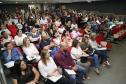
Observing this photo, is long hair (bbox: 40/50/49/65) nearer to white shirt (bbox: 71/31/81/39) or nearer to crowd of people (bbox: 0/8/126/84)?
crowd of people (bbox: 0/8/126/84)

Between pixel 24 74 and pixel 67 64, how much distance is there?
4.23ft

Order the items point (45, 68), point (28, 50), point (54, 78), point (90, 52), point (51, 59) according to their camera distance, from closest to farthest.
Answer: point (54, 78) → point (45, 68) → point (51, 59) → point (28, 50) → point (90, 52)

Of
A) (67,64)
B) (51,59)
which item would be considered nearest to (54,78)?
(51,59)

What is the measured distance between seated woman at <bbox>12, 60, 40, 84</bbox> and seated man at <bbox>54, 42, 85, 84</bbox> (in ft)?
2.65

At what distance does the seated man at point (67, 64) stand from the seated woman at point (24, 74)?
81 centimetres

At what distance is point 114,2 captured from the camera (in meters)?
20.9

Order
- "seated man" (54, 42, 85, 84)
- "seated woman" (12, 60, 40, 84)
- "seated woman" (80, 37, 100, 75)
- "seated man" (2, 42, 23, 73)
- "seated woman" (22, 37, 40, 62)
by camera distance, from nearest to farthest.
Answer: "seated woman" (12, 60, 40, 84) < "seated man" (54, 42, 85, 84) < "seated man" (2, 42, 23, 73) < "seated woman" (22, 37, 40, 62) < "seated woman" (80, 37, 100, 75)

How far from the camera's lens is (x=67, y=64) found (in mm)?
5141

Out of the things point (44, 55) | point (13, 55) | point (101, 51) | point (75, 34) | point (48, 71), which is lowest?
point (101, 51)

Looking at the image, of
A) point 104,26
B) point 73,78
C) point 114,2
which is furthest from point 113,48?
point 114,2

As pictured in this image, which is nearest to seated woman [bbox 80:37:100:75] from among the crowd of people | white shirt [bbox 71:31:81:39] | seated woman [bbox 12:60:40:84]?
the crowd of people

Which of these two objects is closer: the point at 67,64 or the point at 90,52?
the point at 67,64

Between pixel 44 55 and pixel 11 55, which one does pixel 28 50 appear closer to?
pixel 11 55

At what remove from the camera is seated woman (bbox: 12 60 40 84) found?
416cm
